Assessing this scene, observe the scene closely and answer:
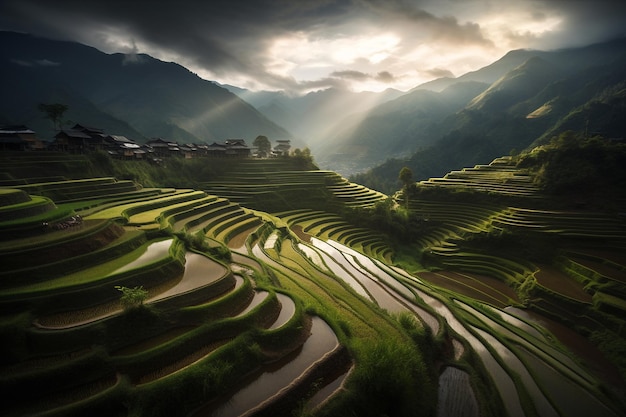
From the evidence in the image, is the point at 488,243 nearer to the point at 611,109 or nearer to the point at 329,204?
the point at 329,204

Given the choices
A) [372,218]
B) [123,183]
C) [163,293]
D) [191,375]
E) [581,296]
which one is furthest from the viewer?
[372,218]

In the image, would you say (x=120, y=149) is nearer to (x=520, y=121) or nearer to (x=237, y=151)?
(x=237, y=151)

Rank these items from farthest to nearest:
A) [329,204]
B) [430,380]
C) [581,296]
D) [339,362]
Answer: [329,204] → [581,296] → [430,380] → [339,362]

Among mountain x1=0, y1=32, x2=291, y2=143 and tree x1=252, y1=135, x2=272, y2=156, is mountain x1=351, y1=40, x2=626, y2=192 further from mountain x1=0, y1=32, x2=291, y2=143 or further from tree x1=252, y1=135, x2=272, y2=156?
mountain x1=0, y1=32, x2=291, y2=143

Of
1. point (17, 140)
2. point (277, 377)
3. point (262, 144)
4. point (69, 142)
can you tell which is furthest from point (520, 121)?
point (17, 140)

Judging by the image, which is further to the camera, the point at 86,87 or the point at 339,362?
the point at 86,87

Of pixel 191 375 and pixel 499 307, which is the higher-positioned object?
pixel 191 375

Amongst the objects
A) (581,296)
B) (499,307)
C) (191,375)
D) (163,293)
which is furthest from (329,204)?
(191,375)

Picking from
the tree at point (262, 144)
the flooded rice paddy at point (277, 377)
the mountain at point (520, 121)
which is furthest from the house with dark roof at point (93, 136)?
the mountain at point (520, 121)
